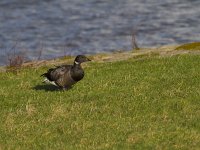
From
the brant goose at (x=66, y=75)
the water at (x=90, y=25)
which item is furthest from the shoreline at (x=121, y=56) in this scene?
the water at (x=90, y=25)

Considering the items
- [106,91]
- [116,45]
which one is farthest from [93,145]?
[116,45]

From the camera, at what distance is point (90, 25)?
203 ft

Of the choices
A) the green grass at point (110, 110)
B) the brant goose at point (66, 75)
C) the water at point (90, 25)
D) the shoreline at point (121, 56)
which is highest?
the brant goose at point (66, 75)

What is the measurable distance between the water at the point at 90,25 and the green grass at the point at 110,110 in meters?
19.9

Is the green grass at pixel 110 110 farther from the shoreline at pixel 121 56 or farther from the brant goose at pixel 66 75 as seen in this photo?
the shoreline at pixel 121 56

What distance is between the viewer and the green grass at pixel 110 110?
755 inches

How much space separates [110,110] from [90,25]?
133ft

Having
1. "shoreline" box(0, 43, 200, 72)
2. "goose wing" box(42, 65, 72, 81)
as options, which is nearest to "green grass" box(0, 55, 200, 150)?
"goose wing" box(42, 65, 72, 81)

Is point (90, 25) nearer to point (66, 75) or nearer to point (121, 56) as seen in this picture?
point (121, 56)

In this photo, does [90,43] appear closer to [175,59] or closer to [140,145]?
[175,59]

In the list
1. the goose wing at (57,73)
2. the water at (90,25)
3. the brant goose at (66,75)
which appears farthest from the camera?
the water at (90,25)

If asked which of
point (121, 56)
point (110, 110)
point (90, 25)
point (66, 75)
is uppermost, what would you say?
point (66, 75)

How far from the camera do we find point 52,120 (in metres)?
21.2

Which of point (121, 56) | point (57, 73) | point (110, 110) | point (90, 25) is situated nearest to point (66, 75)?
point (57, 73)
